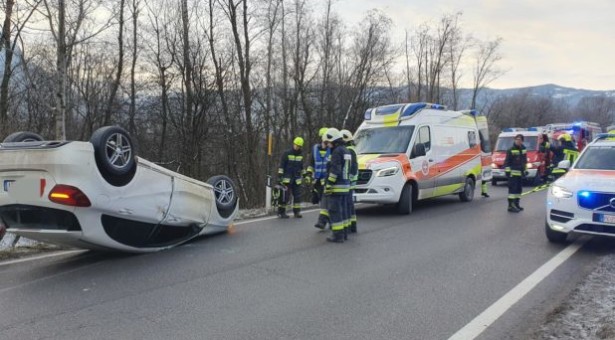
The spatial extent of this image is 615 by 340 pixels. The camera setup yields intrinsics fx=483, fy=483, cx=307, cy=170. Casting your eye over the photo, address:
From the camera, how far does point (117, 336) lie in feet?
13.1

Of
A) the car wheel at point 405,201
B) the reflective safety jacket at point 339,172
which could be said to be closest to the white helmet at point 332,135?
the reflective safety jacket at point 339,172

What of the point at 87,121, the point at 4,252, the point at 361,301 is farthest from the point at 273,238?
the point at 87,121

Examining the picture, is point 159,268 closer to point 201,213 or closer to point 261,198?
point 201,213

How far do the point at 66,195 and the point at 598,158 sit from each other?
319 inches

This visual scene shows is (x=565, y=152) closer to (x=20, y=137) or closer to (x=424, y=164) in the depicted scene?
(x=424, y=164)

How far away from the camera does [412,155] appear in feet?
35.2

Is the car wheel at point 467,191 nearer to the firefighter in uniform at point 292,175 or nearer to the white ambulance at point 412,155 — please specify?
the white ambulance at point 412,155

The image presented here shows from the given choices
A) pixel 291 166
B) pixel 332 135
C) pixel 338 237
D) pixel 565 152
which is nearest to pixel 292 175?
pixel 291 166

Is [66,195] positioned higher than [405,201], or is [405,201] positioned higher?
[66,195]

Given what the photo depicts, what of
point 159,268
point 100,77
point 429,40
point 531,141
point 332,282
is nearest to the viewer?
point 332,282

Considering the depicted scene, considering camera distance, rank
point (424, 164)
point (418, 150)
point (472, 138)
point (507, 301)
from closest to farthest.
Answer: point (507, 301) < point (418, 150) < point (424, 164) < point (472, 138)

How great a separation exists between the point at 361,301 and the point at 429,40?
43907 millimetres

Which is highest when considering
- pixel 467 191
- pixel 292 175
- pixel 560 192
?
pixel 292 175

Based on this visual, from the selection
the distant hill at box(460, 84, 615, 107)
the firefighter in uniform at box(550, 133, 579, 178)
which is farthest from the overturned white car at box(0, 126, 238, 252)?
the distant hill at box(460, 84, 615, 107)
